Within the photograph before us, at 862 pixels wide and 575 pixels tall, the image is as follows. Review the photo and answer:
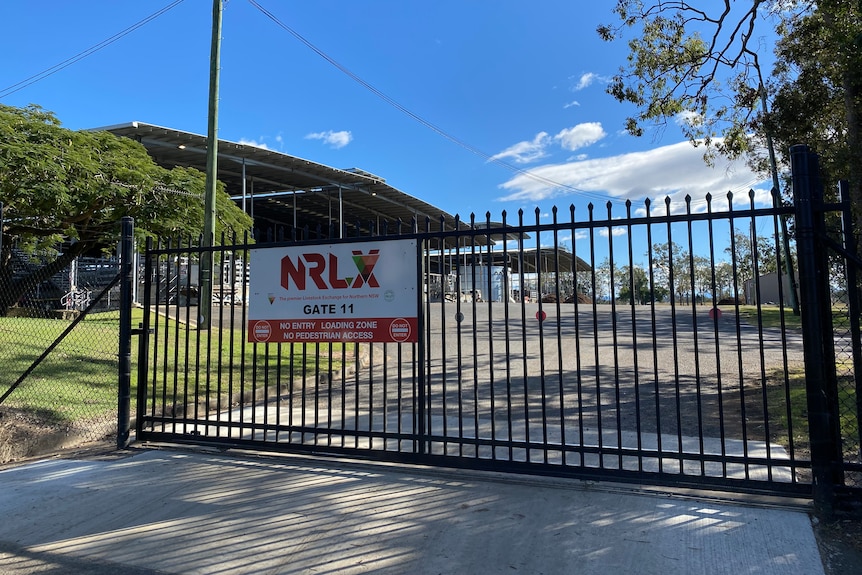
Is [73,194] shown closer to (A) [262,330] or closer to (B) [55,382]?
(B) [55,382]

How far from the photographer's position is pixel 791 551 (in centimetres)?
316

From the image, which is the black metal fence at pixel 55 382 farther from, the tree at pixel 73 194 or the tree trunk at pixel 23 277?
the tree at pixel 73 194

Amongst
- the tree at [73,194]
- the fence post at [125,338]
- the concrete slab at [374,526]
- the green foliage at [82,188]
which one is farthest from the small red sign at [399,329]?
the tree at [73,194]

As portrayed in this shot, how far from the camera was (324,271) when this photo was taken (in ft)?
17.3

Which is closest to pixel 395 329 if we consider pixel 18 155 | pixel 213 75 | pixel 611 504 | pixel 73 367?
pixel 611 504

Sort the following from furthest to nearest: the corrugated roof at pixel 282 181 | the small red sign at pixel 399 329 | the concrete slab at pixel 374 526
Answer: the corrugated roof at pixel 282 181
the small red sign at pixel 399 329
the concrete slab at pixel 374 526

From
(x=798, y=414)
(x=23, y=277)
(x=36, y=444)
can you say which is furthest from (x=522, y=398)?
(x=23, y=277)

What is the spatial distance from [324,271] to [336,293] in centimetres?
26

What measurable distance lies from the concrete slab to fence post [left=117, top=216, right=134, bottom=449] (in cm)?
81

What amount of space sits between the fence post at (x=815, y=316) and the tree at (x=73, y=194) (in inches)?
585

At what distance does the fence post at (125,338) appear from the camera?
566 cm

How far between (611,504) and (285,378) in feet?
20.5

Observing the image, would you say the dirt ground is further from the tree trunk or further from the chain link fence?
the tree trunk

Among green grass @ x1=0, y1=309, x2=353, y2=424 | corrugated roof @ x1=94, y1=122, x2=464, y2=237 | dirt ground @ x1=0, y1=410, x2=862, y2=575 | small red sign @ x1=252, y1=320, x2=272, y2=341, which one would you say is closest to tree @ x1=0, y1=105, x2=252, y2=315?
green grass @ x1=0, y1=309, x2=353, y2=424
